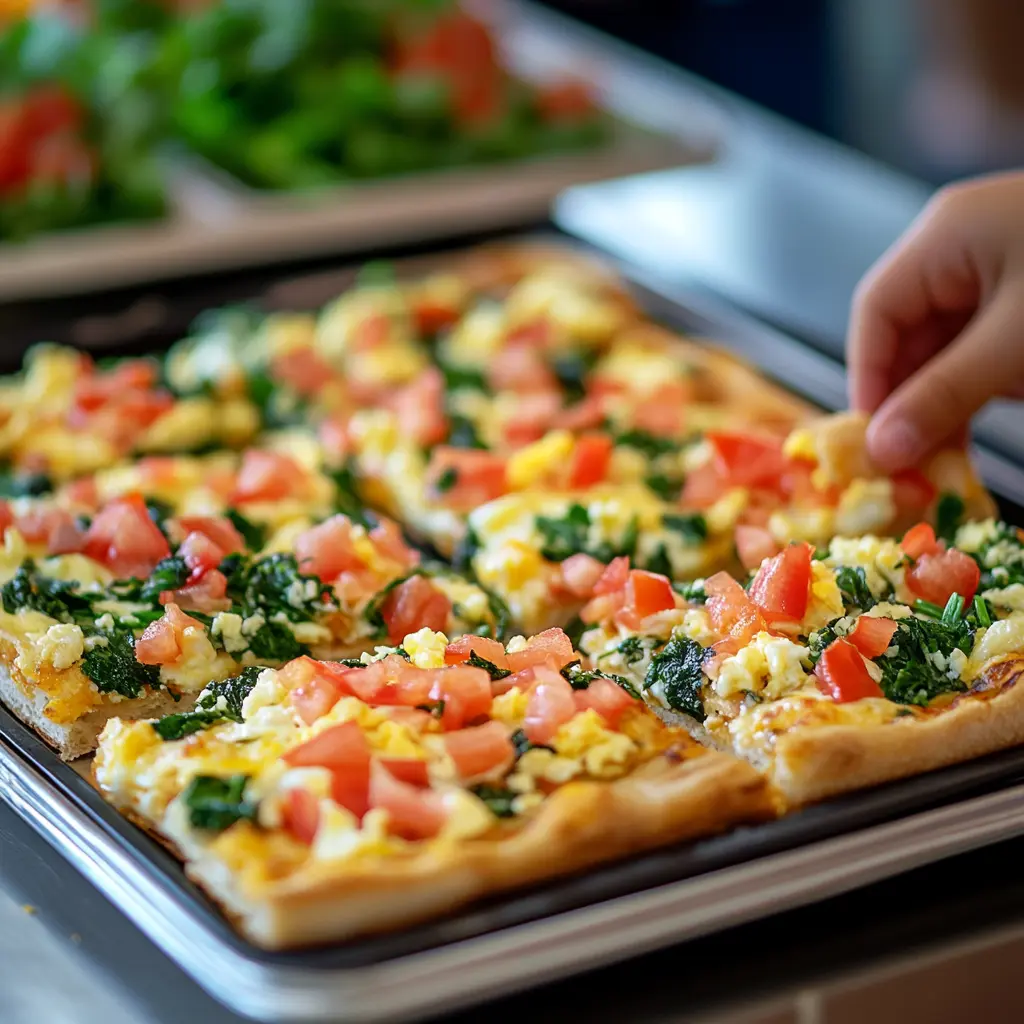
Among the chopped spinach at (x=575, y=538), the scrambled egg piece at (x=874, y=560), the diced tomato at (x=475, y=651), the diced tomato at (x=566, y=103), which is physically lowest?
the chopped spinach at (x=575, y=538)

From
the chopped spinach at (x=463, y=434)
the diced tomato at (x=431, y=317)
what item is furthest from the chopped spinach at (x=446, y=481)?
the diced tomato at (x=431, y=317)

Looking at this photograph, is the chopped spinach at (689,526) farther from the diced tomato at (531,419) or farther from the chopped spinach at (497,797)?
the chopped spinach at (497,797)

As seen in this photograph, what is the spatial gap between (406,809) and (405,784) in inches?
2.3

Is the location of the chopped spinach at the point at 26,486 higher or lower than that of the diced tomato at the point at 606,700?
lower

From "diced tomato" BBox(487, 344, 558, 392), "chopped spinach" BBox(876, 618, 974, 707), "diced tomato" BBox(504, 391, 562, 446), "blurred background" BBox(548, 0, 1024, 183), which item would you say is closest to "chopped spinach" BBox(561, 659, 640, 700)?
"chopped spinach" BBox(876, 618, 974, 707)

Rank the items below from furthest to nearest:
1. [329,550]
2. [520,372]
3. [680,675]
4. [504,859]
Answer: [520,372]
[329,550]
[680,675]
[504,859]

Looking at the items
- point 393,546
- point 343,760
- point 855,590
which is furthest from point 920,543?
point 343,760

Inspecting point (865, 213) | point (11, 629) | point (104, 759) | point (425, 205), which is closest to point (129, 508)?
point (11, 629)

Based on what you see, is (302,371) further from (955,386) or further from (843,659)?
(843,659)

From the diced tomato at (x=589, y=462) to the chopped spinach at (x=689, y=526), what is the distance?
286 millimetres

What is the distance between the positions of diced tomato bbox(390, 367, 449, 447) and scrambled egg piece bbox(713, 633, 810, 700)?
1.40 m

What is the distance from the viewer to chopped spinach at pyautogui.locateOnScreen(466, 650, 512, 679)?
2840mm

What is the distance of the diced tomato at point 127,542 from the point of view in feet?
11.2

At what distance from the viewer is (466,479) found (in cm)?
388
